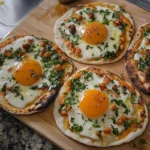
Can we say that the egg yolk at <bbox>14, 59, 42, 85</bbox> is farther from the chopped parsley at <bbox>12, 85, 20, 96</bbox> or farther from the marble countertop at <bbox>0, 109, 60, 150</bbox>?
the marble countertop at <bbox>0, 109, 60, 150</bbox>

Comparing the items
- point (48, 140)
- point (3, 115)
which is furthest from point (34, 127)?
point (3, 115)

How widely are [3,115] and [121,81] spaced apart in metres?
1.20

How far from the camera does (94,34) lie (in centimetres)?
306

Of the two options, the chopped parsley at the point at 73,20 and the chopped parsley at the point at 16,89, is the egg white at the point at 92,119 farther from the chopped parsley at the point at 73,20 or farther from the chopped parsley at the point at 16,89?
the chopped parsley at the point at 73,20

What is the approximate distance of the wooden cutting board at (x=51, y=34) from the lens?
2467mm

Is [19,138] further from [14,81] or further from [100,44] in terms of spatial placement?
[100,44]

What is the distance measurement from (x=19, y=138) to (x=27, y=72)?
2.11ft

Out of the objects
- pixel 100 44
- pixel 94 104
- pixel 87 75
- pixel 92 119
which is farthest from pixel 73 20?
pixel 92 119

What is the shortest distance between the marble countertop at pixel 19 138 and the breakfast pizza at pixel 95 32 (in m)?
Result: 0.89

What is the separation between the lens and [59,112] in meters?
2.62

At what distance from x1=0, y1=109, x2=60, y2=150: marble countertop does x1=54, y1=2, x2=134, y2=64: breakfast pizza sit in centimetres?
89

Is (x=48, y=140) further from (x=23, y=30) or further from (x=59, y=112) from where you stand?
(x=23, y=30)

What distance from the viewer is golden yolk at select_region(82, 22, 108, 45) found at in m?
3.05

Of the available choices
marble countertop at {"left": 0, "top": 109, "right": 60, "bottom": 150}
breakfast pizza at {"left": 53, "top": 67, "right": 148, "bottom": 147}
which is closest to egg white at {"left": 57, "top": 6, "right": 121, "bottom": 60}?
breakfast pizza at {"left": 53, "top": 67, "right": 148, "bottom": 147}
